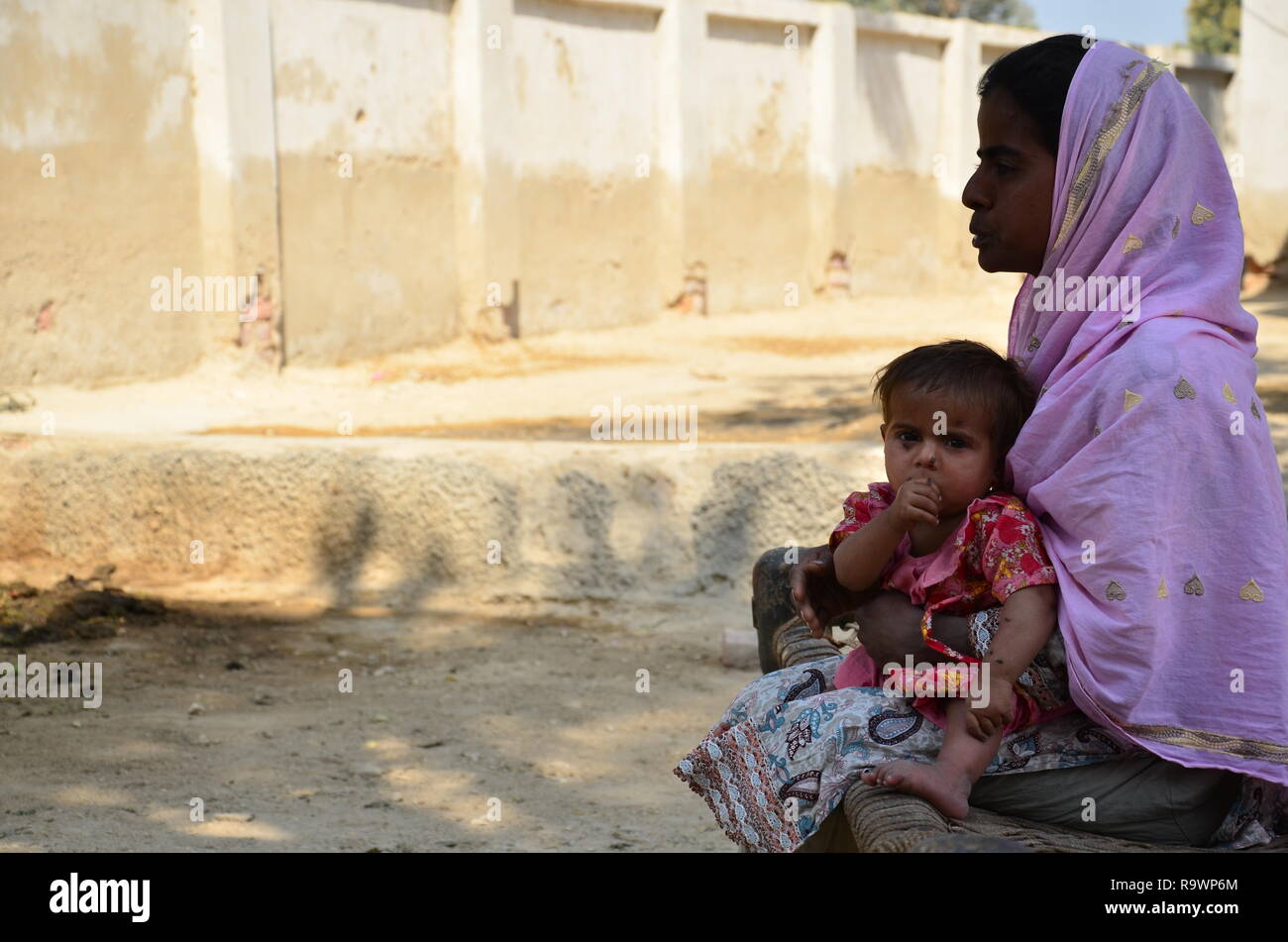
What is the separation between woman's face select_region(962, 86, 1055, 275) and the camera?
2.30 metres

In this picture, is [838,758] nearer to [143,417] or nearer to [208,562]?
[208,562]

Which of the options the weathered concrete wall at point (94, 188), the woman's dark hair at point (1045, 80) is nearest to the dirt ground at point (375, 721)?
the weathered concrete wall at point (94, 188)

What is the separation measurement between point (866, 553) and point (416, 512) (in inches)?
153

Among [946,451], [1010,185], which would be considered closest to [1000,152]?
[1010,185]

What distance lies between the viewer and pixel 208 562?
6.18 m

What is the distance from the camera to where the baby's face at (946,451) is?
7.36 ft

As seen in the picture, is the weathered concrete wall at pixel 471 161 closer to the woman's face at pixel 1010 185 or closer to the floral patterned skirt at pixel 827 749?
the floral patterned skirt at pixel 827 749

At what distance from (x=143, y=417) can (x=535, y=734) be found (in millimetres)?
4438

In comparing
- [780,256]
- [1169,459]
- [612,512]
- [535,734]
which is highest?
[780,256]

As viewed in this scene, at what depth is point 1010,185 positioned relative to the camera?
7.64 ft

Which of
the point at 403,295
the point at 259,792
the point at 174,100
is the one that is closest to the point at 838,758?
the point at 259,792

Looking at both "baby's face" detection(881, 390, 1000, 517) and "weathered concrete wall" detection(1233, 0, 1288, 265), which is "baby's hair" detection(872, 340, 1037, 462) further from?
"weathered concrete wall" detection(1233, 0, 1288, 265)

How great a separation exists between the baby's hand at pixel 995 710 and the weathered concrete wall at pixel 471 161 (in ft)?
25.4

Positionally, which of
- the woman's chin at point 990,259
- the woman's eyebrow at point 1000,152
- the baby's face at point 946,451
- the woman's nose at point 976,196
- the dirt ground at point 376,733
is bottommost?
the dirt ground at point 376,733
